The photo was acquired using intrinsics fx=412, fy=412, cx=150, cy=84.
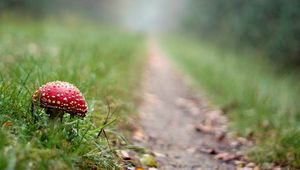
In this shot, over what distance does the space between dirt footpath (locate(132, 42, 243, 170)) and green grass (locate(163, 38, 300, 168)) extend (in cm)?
38

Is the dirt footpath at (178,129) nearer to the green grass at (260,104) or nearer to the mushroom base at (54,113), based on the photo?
the green grass at (260,104)

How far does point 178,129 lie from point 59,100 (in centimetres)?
288

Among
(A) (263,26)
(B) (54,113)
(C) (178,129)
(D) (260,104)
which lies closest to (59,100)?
(B) (54,113)

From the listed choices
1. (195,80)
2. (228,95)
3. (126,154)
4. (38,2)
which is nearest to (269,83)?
(228,95)

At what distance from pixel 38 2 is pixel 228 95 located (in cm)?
1338

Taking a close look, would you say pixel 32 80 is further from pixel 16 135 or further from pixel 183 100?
A: pixel 183 100

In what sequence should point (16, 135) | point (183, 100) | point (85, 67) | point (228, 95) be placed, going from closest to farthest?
point (16, 135), point (85, 67), point (228, 95), point (183, 100)

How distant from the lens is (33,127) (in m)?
3.16

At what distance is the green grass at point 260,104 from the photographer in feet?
14.8

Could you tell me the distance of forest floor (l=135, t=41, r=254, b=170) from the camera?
444 cm

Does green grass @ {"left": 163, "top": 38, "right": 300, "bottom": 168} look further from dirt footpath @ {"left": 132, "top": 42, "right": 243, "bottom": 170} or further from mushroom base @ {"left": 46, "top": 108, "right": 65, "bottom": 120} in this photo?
mushroom base @ {"left": 46, "top": 108, "right": 65, "bottom": 120}

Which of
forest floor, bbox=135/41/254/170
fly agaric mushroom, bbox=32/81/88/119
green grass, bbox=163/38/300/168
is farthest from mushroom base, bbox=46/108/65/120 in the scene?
green grass, bbox=163/38/300/168

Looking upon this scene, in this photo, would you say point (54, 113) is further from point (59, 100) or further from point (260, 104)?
point (260, 104)

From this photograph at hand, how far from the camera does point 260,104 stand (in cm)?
619
